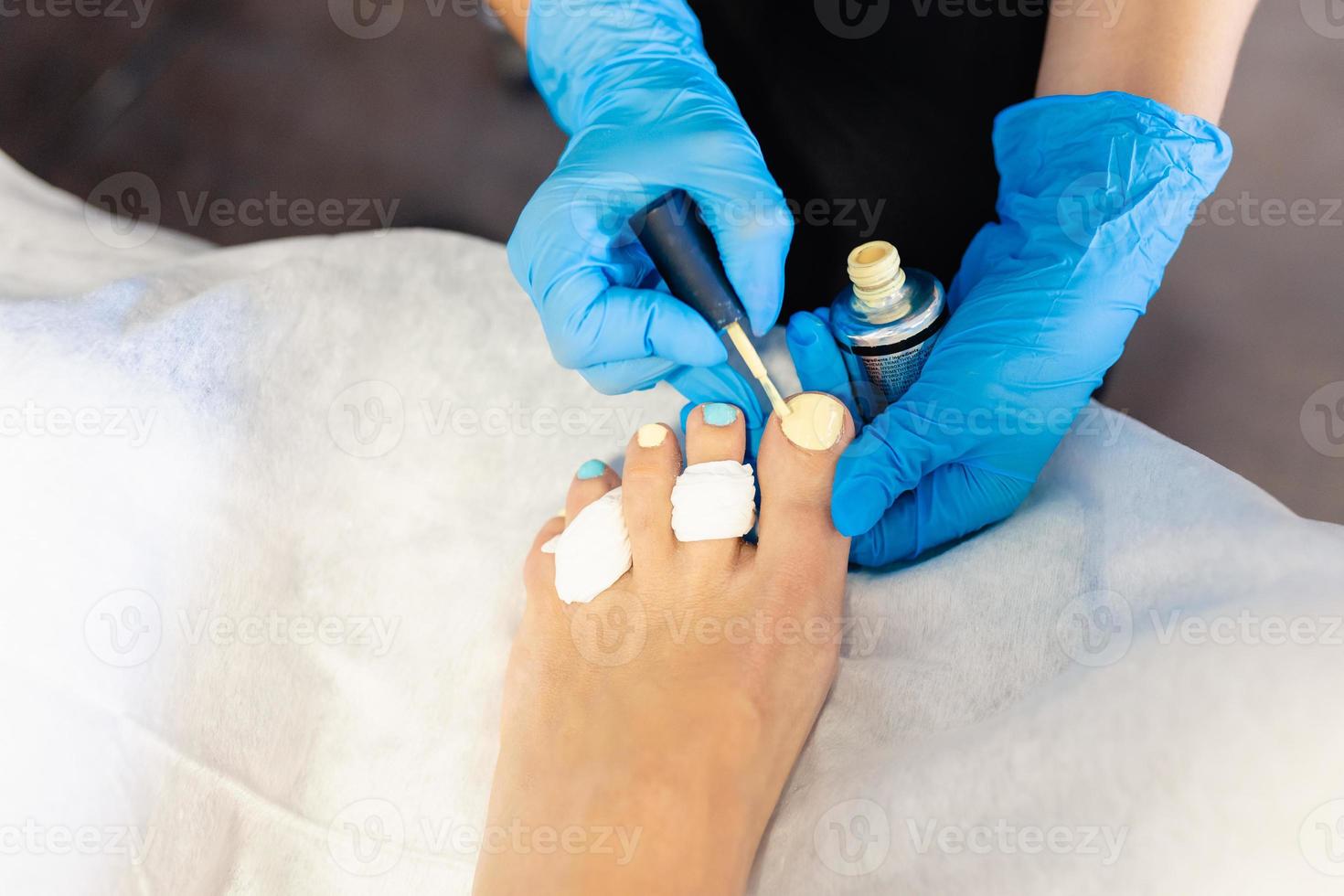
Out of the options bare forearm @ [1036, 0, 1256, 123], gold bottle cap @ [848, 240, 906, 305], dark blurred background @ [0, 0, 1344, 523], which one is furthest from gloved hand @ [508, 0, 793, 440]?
dark blurred background @ [0, 0, 1344, 523]

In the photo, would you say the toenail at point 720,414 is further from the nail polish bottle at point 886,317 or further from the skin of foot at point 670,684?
the nail polish bottle at point 886,317

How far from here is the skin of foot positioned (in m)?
0.84

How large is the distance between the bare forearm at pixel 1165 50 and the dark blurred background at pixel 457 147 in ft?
1.29

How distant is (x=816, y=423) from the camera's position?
3.18 feet

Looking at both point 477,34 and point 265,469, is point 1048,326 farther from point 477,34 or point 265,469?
point 477,34

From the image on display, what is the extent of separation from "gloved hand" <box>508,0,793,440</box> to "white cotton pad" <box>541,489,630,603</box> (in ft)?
0.50

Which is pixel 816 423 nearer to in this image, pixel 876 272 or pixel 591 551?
→ pixel 876 272

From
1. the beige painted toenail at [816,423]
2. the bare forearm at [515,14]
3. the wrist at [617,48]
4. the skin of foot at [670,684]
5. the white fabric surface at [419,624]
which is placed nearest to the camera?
the white fabric surface at [419,624]

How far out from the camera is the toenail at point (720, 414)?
1.02 m

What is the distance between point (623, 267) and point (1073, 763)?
666 millimetres

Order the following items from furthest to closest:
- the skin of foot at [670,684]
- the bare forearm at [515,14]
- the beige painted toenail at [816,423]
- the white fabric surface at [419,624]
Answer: the bare forearm at [515,14] → the beige painted toenail at [816,423] → the skin of foot at [670,684] → the white fabric surface at [419,624]

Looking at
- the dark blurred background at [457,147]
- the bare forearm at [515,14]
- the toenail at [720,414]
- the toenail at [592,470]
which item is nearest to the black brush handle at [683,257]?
the toenail at [720,414]

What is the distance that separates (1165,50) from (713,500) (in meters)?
0.76

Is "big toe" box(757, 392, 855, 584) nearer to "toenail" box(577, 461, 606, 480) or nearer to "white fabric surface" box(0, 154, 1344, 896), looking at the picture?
"white fabric surface" box(0, 154, 1344, 896)
